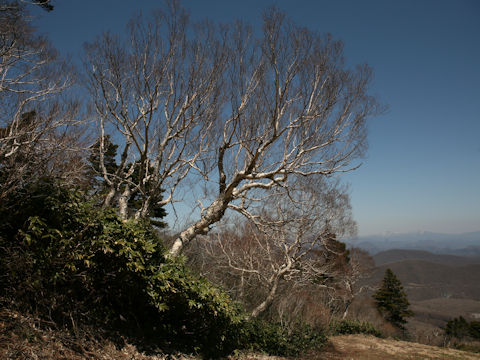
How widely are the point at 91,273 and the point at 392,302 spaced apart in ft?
110

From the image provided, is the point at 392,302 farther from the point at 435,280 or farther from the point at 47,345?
the point at 435,280

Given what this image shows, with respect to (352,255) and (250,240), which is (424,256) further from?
(250,240)

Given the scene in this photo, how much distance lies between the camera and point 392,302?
28.9 meters

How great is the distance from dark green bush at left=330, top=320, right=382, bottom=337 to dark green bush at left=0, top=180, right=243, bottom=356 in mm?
12280

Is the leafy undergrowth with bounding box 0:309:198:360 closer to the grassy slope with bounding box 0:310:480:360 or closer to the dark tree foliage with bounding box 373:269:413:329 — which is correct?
the grassy slope with bounding box 0:310:480:360

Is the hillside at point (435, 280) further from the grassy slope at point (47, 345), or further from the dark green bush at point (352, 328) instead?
the grassy slope at point (47, 345)

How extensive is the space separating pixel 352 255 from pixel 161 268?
22850 mm

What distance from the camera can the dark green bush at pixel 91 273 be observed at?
3393 millimetres

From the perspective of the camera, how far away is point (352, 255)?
2372cm

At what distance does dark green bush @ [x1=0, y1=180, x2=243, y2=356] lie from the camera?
3.39 metres

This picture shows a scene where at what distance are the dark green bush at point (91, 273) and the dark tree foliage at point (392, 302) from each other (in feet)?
96.1

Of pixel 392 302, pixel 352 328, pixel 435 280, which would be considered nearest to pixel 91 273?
pixel 352 328

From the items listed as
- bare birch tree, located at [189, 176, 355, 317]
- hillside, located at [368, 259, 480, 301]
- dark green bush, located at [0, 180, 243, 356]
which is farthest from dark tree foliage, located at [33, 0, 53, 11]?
hillside, located at [368, 259, 480, 301]

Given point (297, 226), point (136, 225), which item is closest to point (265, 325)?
point (297, 226)
